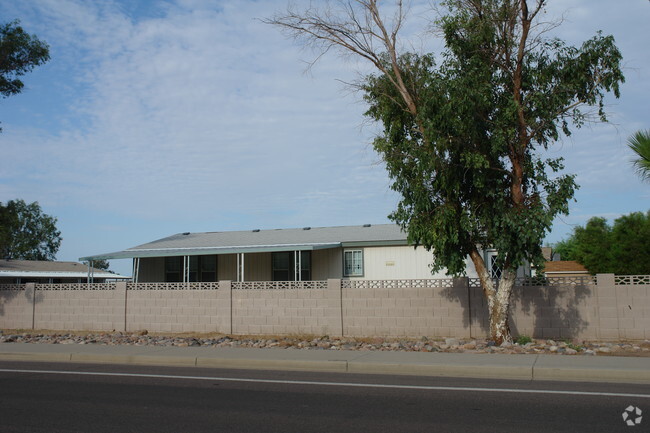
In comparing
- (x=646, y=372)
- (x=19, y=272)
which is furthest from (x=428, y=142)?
(x=19, y=272)

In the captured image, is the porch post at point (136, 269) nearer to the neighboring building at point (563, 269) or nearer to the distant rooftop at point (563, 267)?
the neighboring building at point (563, 269)

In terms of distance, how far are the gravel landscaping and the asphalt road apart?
3.74m

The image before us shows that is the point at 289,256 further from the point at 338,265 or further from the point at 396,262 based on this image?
the point at 396,262

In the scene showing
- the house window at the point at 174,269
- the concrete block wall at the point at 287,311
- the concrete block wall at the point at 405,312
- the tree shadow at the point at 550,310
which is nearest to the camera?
the tree shadow at the point at 550,310

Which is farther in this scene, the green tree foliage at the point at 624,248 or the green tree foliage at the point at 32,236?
the green tree foliage at the point at 32,236

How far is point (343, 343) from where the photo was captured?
16516 millimetres

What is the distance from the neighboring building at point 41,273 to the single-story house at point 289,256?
12.4 meters

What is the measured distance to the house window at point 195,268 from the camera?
89.9 feet

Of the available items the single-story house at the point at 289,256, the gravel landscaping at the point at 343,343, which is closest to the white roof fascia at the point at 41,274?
the single-story house at the point at 289,256

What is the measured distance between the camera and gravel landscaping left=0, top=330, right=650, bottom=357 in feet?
45.9

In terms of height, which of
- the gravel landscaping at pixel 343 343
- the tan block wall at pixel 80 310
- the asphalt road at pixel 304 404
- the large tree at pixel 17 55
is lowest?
the asphalt road at pixel 304 404

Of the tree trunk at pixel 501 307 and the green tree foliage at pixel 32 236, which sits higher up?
the green tree foliage at pixel 32 236

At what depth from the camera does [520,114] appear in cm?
1429

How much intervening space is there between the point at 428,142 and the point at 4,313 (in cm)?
1705
